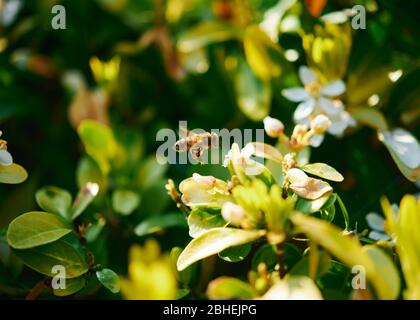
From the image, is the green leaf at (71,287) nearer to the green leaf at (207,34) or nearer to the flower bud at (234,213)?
the flower bud at (234,213)

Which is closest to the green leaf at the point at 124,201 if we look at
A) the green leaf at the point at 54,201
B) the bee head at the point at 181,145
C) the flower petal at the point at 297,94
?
the green leaf at the point at 54,201

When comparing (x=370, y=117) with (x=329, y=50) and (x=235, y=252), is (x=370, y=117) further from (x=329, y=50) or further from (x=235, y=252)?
(x=235, y=252)

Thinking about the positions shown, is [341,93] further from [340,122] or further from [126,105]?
[126,105]

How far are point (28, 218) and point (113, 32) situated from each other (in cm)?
76

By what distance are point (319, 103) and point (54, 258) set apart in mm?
479

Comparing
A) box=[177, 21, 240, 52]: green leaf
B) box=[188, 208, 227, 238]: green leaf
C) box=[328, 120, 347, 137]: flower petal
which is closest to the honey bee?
box=[188, 208, 227, 238]: green leaf

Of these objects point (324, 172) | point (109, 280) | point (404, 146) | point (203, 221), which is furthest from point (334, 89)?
point (109, 280)

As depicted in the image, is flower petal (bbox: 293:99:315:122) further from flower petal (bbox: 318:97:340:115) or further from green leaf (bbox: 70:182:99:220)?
green leaf (bbox: 70:182:99:220)

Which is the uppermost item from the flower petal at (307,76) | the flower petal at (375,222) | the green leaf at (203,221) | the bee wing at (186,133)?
the flower petal at (307,76)

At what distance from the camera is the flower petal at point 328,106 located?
3.26 feet

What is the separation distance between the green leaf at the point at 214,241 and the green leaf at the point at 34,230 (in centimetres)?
19

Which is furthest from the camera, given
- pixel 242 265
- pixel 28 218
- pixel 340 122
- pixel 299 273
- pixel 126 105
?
pixel 126 105

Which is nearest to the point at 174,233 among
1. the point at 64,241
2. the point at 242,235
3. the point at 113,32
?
the point at 64,241

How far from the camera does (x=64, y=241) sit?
861 mm
